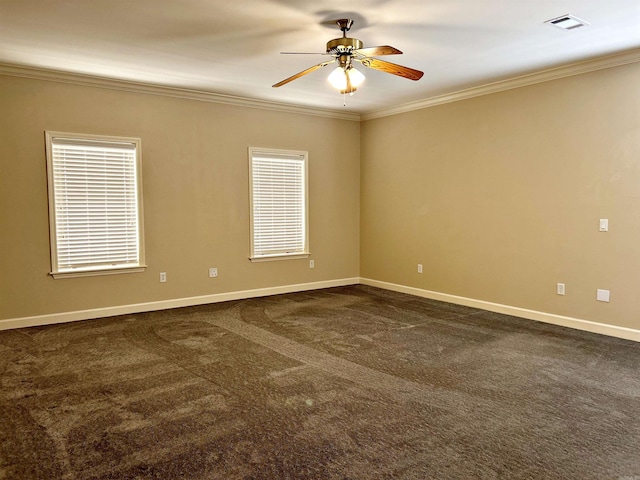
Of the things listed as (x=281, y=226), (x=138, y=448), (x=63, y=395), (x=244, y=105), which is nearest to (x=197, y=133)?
(x=244, y=105)

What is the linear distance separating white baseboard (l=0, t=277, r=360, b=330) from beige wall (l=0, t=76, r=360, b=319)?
7cm

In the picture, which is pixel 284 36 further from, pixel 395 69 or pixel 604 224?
pixel 604 224

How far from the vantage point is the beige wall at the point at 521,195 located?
4523mm

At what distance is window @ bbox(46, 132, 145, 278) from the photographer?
5070 millimetres

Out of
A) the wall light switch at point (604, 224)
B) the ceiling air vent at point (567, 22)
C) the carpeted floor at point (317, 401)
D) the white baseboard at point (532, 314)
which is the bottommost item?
the carpeted floor at point (317, 401)

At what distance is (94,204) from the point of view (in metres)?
5.27

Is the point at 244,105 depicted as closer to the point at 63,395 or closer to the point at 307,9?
the point at 307,9

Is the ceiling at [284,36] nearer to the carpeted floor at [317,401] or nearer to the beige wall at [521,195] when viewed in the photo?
the beige wall at [521,195]

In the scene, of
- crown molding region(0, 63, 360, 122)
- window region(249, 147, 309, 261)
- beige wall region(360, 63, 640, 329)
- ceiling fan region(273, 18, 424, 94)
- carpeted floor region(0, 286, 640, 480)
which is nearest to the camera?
carpeted floor region(0, 286, 640, 480)

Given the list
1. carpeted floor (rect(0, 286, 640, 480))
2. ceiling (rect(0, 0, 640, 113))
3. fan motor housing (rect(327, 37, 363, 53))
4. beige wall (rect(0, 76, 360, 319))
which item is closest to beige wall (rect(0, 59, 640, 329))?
beige wall (rect(0, 76, 360, 319))

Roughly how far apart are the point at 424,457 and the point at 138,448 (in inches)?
61.0

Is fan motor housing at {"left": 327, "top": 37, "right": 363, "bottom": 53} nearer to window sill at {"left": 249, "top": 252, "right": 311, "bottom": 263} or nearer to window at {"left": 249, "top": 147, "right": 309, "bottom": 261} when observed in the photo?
window at {"left": 249, "top": 147, "right": 309, "bottom": 261}

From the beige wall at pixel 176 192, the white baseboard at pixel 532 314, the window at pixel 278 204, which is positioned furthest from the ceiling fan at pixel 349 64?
the white baseboard at pixel 532 314

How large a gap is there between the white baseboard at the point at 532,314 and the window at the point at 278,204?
Result: 1.66 metres
